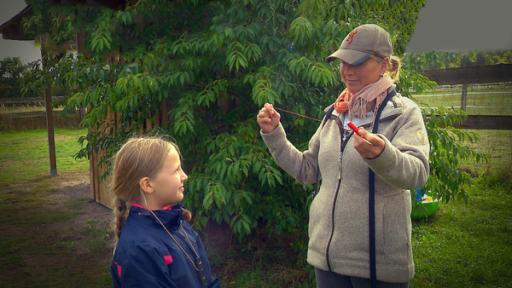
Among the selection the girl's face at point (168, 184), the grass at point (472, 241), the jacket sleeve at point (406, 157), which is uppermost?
the jacket sleeve at point (406, 157)

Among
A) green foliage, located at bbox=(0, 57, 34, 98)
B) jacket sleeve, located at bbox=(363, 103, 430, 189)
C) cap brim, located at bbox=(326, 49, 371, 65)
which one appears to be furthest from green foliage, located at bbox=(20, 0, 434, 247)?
green foliage, located at bbox=(0, 57, 34, 98)

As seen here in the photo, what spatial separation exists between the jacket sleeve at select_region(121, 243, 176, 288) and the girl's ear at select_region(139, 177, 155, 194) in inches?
7.9

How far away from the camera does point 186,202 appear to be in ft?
10.8

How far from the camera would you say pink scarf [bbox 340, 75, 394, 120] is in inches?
69.7

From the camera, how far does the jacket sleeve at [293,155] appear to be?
2.05m

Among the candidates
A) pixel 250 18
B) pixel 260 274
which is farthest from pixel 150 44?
pixel 260 274

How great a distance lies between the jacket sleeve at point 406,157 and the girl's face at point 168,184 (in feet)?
2.05

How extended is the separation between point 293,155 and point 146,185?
720 millimetres

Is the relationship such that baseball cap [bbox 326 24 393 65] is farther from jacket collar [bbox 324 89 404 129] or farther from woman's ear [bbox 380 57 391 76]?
jacket collar [bbox 324 89 404 129]

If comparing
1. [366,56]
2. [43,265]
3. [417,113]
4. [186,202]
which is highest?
[366,56]

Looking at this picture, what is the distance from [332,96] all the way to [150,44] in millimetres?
1469

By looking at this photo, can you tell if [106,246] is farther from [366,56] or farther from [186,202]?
[366,56]

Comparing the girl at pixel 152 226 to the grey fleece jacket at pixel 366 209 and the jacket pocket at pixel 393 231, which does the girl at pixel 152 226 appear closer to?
the grey fleece jacket at pixel 366 209

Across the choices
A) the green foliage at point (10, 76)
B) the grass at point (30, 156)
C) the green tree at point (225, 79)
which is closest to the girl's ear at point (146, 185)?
the green tree at point (225, 79)
